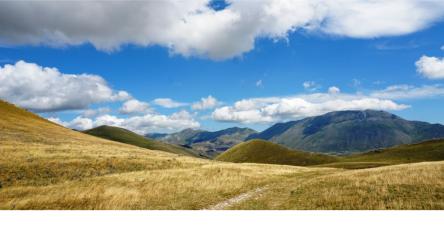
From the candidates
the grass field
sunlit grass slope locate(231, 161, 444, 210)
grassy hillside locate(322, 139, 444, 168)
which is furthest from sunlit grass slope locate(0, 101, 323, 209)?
grassy hillside locate(322, 139, 444, 168)

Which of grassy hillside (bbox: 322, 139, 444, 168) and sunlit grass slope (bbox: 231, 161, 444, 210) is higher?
grassy hillside (bbox: 322, 139, 444, 168)

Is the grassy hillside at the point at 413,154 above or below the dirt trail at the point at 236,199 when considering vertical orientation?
above

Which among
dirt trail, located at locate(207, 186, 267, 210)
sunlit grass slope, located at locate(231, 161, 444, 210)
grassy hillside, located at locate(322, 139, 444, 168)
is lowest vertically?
dirt trail, located at locate(207, 186, 267, 210)

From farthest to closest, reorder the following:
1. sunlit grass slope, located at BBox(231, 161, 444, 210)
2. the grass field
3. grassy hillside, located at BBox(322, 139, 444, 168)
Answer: grassy hillside, located at BBox(322, 139, 444, 168), the grass field, sunlit grass slope, located at BBox(231, 161, 444, 210)

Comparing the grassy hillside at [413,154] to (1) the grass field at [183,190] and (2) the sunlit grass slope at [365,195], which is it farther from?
(2) the sunlit grass slope at [365,195]

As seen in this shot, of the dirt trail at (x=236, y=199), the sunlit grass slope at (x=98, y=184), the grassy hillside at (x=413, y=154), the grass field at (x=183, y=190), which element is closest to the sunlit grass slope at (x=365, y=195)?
the grass field at (x=183, y=190)

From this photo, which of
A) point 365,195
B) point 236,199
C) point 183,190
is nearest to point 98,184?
point 183,190

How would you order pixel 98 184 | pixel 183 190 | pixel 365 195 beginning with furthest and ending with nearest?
pixel 98 184 < pixel 183 190 < pixel 365 195

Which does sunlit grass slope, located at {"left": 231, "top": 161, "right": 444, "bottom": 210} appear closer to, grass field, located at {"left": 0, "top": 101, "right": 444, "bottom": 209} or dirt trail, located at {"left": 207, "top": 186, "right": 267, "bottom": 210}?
grass field, located at {"left": 0, "top": 101, "right": 444, "bottom": 209}

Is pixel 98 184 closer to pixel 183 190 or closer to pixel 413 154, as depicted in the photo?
pixel 183 190

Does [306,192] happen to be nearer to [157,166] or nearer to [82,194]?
[82,194]

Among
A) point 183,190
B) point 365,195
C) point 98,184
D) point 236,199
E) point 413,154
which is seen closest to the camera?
point 365,195

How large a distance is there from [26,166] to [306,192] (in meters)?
27.9
